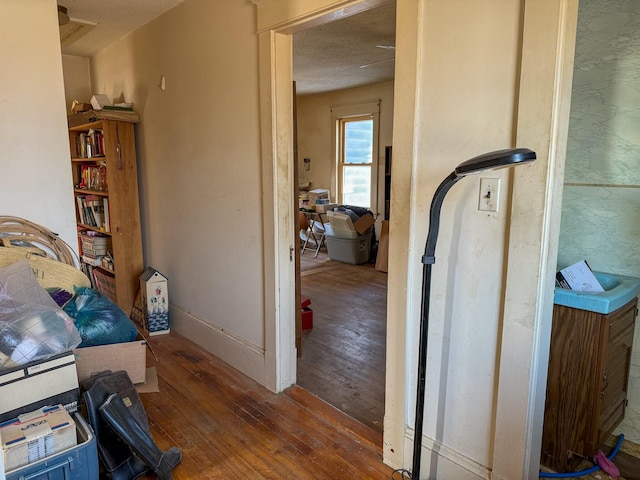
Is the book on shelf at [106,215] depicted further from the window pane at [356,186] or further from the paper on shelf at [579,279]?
the window pane at [356,186]

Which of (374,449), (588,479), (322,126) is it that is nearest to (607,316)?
(588,479)

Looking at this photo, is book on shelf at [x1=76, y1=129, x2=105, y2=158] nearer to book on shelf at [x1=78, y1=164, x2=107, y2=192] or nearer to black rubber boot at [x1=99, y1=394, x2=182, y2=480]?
book on shelf at [x1=78, y1=164, x2=107, y2=192]

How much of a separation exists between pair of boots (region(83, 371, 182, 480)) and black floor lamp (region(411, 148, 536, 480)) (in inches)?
42.4

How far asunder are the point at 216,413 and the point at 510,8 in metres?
2.29

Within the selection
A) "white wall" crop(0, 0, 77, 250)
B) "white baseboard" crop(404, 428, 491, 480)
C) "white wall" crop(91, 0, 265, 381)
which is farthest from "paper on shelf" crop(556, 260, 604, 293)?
"white wall" crop(0, 0, 77, 250)

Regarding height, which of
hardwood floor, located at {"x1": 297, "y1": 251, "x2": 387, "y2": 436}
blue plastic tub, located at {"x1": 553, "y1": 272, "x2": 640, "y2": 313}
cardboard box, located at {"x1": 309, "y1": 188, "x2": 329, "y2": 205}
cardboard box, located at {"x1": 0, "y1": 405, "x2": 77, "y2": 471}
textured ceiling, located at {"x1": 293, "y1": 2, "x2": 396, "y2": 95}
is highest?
textured ceiling, located at {"x1": 293, "y1": 2, "x2": 396, "y2": 95}

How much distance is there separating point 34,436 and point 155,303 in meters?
2.00

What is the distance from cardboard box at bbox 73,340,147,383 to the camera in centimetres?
233

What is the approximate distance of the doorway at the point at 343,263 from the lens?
112 inches

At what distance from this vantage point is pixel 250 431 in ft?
7.52

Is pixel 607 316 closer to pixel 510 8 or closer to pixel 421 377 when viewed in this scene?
pixel 421 377

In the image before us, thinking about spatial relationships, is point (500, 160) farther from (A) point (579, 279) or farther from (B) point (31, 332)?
(B) point (31, 332)

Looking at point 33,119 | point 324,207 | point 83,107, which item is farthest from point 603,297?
point 324,207

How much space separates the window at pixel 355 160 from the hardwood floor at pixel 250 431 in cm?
446
